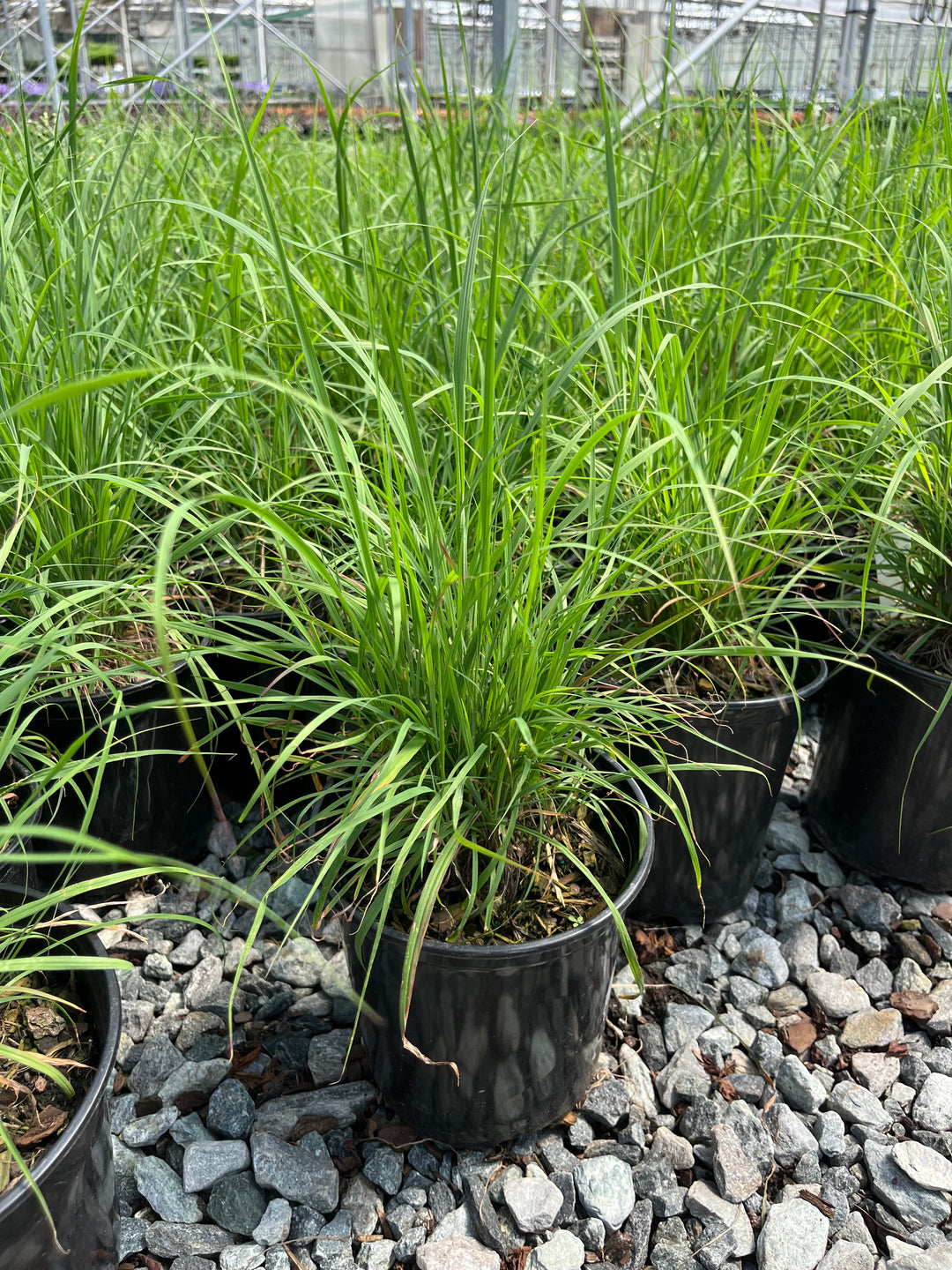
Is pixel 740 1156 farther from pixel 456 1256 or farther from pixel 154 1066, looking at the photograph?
pixel 154 1066

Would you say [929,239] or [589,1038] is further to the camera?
[929,239]

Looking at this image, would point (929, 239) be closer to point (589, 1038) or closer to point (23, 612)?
point (589, 1038)

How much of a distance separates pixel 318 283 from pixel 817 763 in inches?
40.1

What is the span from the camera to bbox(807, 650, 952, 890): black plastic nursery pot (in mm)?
1196

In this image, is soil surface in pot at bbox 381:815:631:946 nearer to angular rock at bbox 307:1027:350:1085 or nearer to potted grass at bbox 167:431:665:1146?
potted grass at bbox 167:431:665:1146

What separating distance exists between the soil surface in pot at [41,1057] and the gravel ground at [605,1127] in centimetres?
14

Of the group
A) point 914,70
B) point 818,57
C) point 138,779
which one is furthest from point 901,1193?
point 914,70

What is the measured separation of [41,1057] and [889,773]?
1.03m

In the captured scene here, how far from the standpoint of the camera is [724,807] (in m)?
1.16

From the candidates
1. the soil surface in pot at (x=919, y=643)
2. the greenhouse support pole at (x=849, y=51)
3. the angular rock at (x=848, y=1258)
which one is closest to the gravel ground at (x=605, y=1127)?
the angular rock at (x=848, y=1258)

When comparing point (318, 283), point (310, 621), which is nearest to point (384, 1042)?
point (310, 621)

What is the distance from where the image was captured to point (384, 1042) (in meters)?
0.91

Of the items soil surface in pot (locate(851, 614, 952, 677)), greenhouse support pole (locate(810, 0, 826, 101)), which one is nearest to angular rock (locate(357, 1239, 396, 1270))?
soil surface in pot (locate(851, 614, 952, 677))

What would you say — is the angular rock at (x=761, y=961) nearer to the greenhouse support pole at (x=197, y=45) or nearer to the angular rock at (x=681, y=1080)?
the angular rock at (x=681, y=1080)
